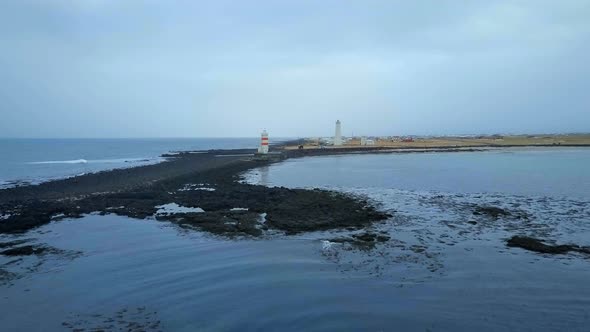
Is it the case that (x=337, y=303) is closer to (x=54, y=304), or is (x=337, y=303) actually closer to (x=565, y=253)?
(x=54, y=304)

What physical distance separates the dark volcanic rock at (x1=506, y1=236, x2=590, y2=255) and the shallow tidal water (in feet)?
1.25

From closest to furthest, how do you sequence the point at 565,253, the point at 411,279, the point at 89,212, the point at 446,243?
the point at 411,279 → the point at 565,253 → the point at 446,243 → the point at 89,212

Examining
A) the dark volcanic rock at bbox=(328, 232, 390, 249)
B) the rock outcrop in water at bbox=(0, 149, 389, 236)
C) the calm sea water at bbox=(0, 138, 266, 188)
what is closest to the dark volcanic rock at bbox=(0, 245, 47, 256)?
the rock outcrop in water at bbox=(0, 149, 389, 236)

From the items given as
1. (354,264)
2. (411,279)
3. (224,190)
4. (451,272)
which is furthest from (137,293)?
(224,190)

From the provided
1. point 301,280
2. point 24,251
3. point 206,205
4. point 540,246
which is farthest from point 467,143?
point 24,251

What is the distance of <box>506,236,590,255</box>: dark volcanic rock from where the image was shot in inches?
412

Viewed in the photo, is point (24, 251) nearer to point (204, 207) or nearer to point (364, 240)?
point (204, 207)

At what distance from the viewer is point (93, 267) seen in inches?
384

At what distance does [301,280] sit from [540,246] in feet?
22.5

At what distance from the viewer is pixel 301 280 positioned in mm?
8641

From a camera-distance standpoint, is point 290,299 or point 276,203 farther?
point 276,203

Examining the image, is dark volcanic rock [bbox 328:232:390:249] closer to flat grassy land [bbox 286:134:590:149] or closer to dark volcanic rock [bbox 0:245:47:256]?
dark volcanic rock [bbox 0:245:47:256]

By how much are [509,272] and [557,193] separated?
14.5 metres

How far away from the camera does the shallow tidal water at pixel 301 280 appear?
6680mm
